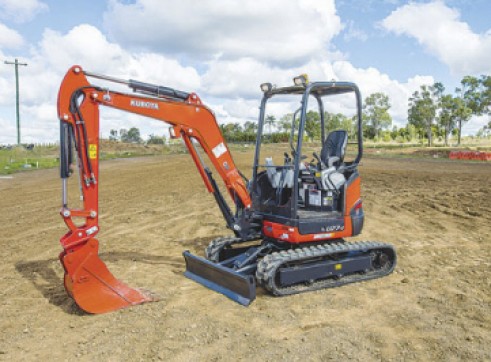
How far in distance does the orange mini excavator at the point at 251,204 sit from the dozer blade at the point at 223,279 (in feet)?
0.05

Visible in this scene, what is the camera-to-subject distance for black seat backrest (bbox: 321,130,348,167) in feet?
23.6

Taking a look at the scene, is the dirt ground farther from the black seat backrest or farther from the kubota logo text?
the kubota logo text

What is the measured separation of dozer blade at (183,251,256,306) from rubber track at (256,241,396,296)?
218 millimetres

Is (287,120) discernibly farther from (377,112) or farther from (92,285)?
(377,112)

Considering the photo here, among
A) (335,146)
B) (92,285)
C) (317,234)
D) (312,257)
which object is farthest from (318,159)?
(92,285)

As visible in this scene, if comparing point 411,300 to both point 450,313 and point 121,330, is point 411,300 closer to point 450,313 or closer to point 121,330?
point 450,313

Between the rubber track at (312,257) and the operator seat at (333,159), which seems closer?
the rubber track at (312,257)

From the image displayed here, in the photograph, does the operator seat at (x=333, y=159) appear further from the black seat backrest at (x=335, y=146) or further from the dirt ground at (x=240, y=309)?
the dirt ground at (x=240, y=309)

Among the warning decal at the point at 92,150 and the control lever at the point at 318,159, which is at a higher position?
the warning decal at the point at 92,150

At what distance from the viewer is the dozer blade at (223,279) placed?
232 inches

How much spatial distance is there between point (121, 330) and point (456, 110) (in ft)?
197

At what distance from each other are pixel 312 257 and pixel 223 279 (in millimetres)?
1306

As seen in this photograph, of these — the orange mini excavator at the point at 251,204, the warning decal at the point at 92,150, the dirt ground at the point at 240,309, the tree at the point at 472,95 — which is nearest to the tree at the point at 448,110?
the tree at the point at 472,95

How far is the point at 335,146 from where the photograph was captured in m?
7.29
